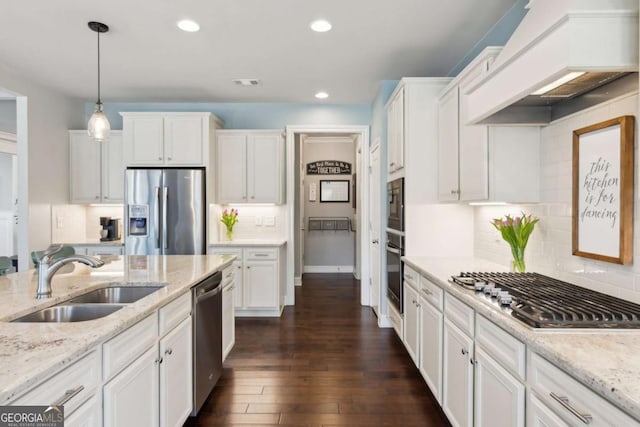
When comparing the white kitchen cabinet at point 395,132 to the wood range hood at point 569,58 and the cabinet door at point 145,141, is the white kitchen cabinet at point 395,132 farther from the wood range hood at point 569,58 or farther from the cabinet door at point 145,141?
the cabinet door at point 145,141

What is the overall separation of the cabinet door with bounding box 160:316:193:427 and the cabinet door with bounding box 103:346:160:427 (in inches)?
2.4

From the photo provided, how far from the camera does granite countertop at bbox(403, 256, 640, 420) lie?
87cm

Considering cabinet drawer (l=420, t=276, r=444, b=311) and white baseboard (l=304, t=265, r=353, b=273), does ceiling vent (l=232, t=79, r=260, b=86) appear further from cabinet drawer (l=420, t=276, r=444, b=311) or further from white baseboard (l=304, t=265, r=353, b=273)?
white baseboard (l=304, t=265, r=353, b=273)

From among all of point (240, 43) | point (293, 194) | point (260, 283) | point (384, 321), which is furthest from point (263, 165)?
point (384, 321)


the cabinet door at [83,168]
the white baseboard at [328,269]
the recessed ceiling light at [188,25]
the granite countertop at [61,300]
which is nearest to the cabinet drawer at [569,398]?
the granite countertop at [61,300]

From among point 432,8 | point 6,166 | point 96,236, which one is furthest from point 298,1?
point 6,166

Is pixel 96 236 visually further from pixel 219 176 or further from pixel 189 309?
pixel 189 309

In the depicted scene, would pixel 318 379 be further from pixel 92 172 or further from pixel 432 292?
pixel 92 172

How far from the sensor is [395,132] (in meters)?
3.55

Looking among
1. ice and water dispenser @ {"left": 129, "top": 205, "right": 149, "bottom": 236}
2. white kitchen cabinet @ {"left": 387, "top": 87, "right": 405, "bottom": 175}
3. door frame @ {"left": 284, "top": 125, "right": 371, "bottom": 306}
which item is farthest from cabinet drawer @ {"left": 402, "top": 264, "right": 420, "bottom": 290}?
ice and water dispenser @ {"left": 129, "top": 205, "right": 149, "bottom": 236}

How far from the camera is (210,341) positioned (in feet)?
8.00

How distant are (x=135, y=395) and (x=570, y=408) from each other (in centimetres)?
153

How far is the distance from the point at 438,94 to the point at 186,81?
8.78 ft

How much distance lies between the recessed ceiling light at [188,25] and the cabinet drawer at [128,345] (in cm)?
220
